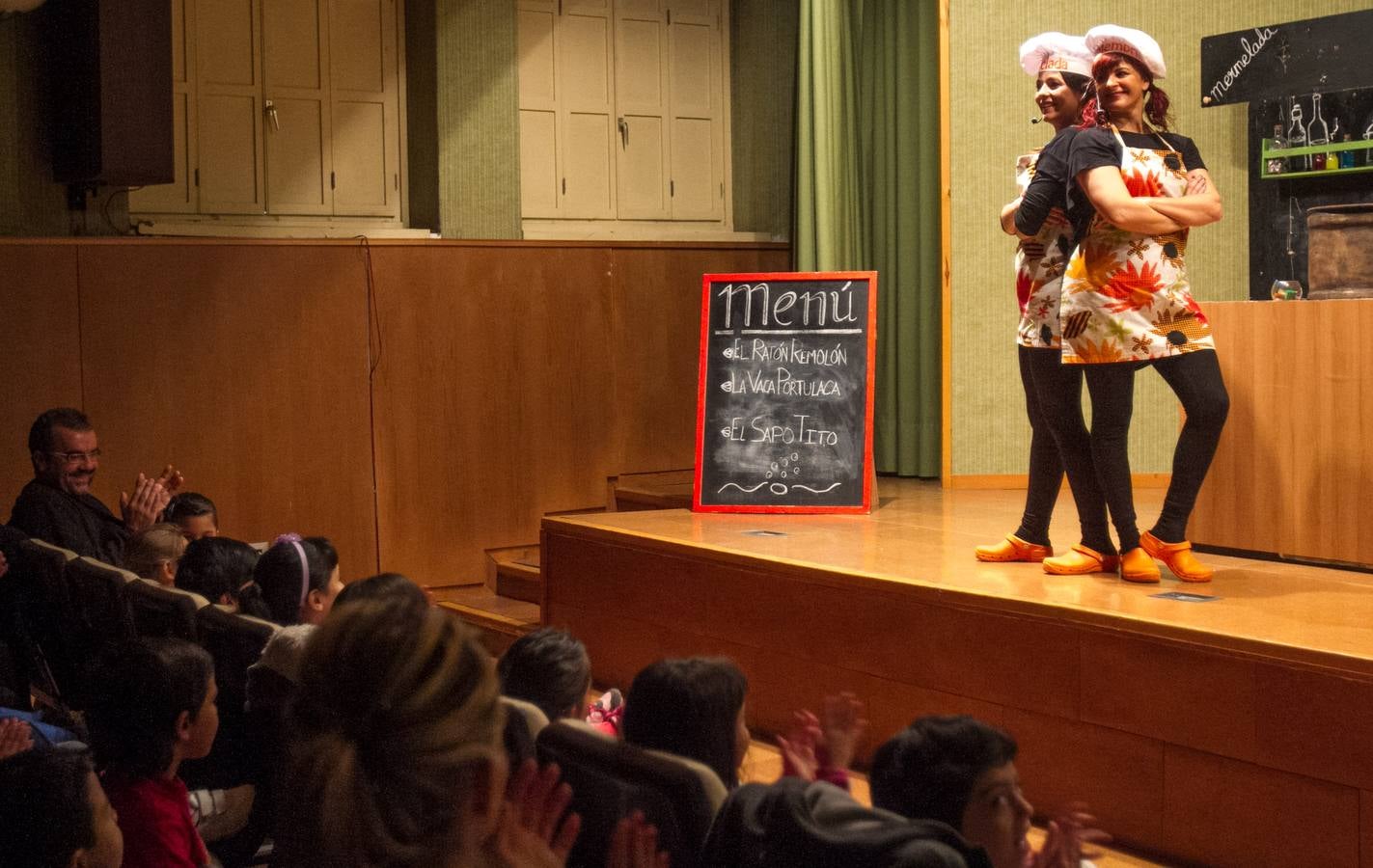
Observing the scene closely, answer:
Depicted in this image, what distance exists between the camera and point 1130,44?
3316 millimetres

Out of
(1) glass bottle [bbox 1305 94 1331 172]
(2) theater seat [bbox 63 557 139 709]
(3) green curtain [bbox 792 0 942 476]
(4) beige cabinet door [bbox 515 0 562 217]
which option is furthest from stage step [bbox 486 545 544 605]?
(1) glass bottle [bbox 1305 94 1331 172]

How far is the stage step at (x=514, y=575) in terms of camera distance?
568 cm

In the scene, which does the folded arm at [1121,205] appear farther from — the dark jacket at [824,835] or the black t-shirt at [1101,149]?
the dark jacket at [824,835]

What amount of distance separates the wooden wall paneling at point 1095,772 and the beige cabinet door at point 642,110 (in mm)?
4044

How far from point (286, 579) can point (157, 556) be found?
69cm

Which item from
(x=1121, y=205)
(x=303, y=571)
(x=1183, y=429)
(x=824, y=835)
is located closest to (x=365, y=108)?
(x=303, y=571)

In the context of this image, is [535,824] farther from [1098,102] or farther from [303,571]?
[1098,102]

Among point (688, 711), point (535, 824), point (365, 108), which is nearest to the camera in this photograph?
point (535, 824)

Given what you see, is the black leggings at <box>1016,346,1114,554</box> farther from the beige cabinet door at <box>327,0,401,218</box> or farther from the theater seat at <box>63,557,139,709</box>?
the beige cabinet door at <box>327,0,401,218</box>

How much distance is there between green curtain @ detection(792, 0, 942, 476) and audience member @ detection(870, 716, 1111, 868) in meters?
4.92

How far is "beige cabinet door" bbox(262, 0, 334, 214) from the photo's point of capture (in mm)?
5977

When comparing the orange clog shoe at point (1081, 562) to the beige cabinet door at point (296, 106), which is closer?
the orange clog shoe at point (1081, 562)

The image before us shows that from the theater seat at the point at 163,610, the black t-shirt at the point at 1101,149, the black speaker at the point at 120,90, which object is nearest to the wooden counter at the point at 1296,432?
the black t-shirt at the point at 1101,149

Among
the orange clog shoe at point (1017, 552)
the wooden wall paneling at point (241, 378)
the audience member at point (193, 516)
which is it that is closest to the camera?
the orange clog shoe at point (1017, 552)
